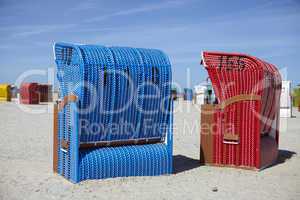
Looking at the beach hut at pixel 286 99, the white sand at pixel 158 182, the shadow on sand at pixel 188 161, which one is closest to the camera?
the white sand at pixel 158 182

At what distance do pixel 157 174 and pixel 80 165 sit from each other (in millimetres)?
1618

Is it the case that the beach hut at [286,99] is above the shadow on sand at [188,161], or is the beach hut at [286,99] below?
above

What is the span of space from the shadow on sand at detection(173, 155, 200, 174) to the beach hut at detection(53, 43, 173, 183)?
0.71 m

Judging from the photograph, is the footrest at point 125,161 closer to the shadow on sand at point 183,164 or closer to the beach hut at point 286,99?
the shadow on sand at point 183,164

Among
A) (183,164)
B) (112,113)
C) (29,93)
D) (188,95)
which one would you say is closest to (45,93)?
(29,93)

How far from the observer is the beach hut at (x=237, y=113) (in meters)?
8.46

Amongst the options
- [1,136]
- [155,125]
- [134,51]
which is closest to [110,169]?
[155,125]

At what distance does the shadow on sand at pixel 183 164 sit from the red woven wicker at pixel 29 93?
23.0m

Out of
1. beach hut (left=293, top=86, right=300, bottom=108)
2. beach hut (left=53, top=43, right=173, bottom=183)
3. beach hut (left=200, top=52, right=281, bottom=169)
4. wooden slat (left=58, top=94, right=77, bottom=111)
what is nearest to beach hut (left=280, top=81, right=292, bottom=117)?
beach hut (left=293, top=86, right=300, bottom=108)

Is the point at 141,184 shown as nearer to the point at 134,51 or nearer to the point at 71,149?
the point at 71,149

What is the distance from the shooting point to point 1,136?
12.6 metres

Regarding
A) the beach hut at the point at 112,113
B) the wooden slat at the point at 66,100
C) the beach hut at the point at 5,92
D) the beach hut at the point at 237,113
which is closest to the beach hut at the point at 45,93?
Answer: the beach hut at the point at 5,92

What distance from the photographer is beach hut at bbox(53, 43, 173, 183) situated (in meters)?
6.95

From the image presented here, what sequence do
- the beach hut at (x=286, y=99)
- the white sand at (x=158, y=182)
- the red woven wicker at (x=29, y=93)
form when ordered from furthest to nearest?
the red woven wicker at (x=29, y=93), the beach hut at (x=286, y=99), the white sand at (x=158, y=182)
